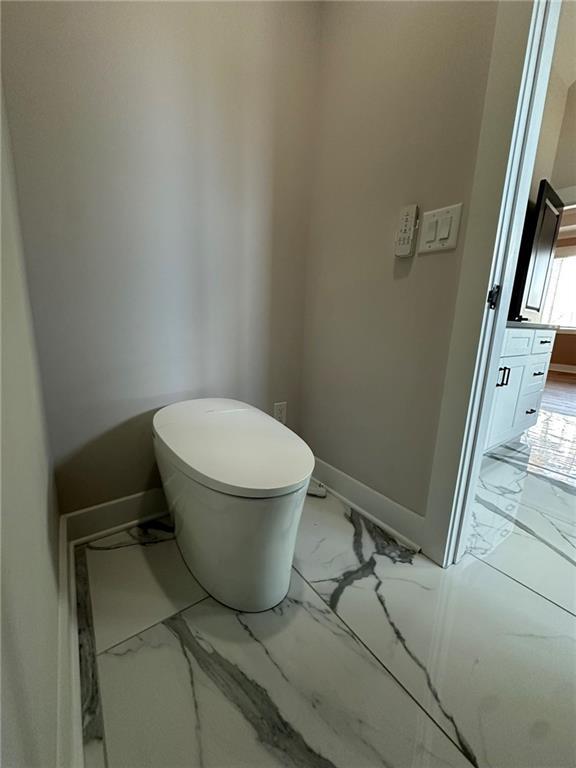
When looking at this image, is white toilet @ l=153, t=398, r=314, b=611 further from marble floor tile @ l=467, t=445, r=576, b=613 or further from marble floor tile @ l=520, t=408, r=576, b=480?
marble floor tile @ l=520, t=408, r=576, b=480

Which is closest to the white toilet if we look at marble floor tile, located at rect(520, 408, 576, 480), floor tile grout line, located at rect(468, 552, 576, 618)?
floor tile grout line, located at rect(468, 552, 576, 618)

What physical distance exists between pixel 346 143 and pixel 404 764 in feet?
5.45

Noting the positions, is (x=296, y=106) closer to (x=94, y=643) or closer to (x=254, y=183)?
(x=254, y=183)

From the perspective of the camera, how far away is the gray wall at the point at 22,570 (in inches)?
13.4

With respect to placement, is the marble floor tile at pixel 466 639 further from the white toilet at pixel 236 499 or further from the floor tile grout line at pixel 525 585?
the white toilet at pixel 236 499

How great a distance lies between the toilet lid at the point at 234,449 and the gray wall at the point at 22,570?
0.98 ft

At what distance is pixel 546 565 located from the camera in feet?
3.55

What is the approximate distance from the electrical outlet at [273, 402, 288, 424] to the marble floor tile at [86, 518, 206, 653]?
0.62 m

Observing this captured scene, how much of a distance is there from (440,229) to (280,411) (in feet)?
3.04

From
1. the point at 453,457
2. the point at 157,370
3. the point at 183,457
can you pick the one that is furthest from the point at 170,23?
the point at 453,457

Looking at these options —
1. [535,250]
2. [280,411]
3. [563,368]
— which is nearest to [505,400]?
[535,250]

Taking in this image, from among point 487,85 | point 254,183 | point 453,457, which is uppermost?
point 487,85

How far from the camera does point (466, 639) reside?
2.68 feet

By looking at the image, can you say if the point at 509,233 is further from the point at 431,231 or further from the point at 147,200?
the point at 147,200
